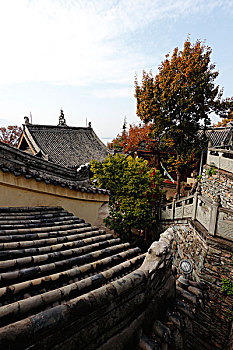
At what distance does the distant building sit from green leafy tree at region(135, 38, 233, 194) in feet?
23.7

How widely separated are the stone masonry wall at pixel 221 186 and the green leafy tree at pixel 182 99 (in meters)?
2.34

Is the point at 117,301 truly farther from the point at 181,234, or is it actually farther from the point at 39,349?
the point at 181,234

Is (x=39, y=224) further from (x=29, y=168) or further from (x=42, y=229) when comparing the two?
(x=29, y=168)

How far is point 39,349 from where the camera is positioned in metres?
1.27

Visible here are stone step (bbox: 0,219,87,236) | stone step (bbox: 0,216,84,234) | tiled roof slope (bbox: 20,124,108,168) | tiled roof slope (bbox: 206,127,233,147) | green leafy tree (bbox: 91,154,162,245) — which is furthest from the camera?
tiled roof slope (bbox: 206,127,233,147)

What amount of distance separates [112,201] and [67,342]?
31.9 ft

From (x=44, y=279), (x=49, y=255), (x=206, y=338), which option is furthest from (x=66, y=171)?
(x=206, y=338)

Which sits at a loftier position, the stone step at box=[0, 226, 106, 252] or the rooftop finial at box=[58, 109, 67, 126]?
the rooftop finial at box=[58, 109, 67, 126]

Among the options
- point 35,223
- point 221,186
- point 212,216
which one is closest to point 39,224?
point 35,223

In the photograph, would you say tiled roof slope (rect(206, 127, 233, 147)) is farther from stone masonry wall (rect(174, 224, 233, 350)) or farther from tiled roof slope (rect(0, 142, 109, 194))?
tiled roof slope (rect(0, 142, 109, 194))

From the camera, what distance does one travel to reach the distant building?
15266mm

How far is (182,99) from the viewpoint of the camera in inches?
455

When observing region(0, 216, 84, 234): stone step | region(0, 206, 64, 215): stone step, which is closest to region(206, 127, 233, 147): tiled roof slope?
region(0, 206, 64, 215): stone step

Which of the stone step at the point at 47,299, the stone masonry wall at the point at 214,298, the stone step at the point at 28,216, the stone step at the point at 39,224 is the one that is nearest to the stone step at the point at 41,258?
the stone step at the point at 47,299
